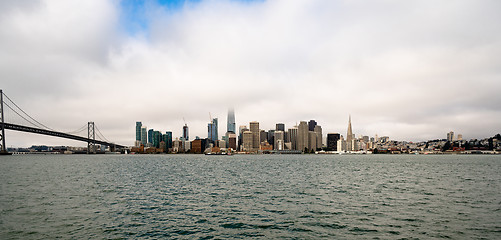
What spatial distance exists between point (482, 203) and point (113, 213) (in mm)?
38023

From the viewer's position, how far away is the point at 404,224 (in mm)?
23547

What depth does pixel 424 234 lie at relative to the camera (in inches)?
822

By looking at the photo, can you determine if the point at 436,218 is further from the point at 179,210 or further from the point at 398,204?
the point at 179,210

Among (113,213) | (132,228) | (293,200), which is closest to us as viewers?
(132,228)

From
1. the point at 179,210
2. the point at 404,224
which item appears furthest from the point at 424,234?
the point at 179,210

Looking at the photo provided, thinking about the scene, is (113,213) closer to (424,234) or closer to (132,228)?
(132,228)

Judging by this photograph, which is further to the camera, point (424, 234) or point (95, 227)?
point (95, 227)

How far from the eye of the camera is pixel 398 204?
31547 mm

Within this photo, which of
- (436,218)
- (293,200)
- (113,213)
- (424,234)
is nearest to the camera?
(424,234)

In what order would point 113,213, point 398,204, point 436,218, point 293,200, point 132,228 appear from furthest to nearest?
1. point 293,200
2. point 398,204
3. point 113,213
4. point 436,218
5. point 132,228

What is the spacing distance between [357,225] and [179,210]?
53.0 ft

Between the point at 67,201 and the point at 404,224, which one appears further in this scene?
the point at 67,201

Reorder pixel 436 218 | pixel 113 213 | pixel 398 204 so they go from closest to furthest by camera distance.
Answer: pixel 436 218, pixel 113 213, pixel 398 204

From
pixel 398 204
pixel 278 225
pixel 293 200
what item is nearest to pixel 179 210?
pixel 278 225
